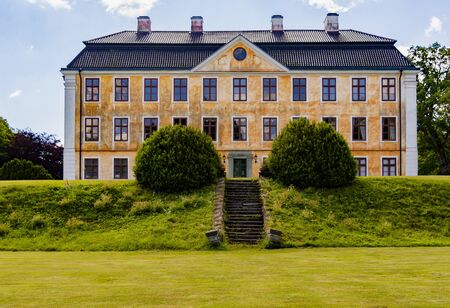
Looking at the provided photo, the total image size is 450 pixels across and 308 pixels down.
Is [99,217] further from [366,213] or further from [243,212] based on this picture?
[366,213]

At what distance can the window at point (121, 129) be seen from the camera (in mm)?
44688

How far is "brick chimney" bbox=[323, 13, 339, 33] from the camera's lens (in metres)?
49.1

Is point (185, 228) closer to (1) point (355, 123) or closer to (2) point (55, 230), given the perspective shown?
(2) point (55, 230)

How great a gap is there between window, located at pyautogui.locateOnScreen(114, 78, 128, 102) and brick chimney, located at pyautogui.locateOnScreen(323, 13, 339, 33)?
49.7 feet

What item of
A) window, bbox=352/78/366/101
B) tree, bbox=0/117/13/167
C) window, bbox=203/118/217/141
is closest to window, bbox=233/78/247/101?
window, bbox=203/118/217/141

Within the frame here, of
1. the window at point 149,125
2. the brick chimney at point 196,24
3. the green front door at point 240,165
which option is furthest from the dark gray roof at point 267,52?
the green front door at point 240,165

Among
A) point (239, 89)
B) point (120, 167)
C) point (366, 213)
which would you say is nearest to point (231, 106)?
point (239, 89)

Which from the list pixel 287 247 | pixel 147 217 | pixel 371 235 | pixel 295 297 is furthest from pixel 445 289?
pixel 147 217

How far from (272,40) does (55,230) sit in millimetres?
24407

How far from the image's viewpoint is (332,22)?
49.2m

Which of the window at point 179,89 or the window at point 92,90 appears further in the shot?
the window at point 92,90

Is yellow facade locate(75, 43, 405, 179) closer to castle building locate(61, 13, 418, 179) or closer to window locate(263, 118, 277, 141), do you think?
castle building locate(61, 13, 418, 179)

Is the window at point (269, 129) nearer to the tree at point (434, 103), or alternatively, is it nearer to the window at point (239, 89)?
the window at point (239, 89)

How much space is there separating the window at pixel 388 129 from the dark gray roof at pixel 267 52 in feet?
11.3
